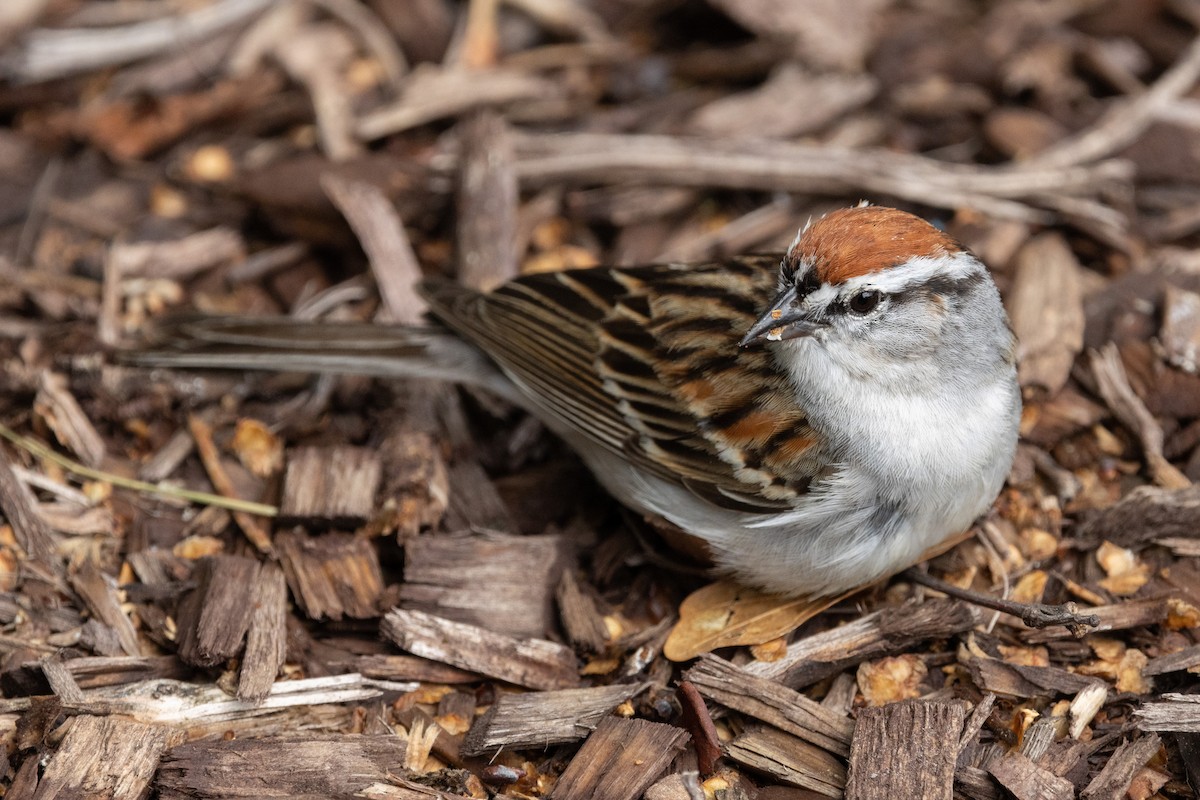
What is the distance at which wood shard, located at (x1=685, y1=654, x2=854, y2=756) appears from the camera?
410 centimetres

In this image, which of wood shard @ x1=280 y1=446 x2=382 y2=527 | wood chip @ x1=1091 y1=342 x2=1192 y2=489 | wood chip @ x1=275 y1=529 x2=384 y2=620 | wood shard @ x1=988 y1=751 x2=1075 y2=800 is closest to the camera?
wood shard @ x1=988 y1=751 x2=1075 y2=800

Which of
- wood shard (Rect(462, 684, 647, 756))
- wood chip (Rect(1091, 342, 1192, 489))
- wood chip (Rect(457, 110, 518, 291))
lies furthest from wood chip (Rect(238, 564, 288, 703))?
wood chip (Rect(1091, 342, 1192, 489))

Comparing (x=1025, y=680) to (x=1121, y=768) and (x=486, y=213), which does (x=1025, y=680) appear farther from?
(x=486, y=213)

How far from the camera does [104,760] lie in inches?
154

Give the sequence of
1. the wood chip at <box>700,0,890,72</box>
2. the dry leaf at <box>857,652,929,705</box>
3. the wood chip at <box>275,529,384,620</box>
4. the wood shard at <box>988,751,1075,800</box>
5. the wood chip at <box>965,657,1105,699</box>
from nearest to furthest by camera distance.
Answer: the wood shard at <box>988,751,1075,800</box>, the wood chip at <box>965,657,1105,699</box>, the dry leaf at <box>857,652,929,705</box>, the wood chip at <box>275,529,384,620</box>, the wood chip at <box>700,0,890,72</box>

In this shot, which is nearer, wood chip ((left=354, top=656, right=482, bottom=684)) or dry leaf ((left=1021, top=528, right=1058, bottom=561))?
wood chip ((left=354, top=656, right=482, bottom=684))

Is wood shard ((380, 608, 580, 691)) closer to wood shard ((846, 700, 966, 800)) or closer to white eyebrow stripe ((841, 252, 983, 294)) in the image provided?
wood shard ((846, 700, 966, 800))

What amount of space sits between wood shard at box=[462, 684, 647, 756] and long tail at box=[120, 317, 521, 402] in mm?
1401

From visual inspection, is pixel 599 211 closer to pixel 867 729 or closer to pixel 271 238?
pixel 271 238

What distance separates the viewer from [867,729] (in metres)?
4.02

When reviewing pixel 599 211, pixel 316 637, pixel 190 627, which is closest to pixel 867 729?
pixel 316 637

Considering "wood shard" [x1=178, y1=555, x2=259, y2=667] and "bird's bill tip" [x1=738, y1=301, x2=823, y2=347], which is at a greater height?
"bird's bill tip" [x1=738, y1=301, x2=823, y2=347]

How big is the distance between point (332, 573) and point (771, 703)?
1.70m

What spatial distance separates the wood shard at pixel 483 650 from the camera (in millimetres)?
4438
